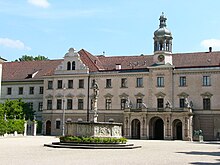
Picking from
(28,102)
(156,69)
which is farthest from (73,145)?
(28,102)

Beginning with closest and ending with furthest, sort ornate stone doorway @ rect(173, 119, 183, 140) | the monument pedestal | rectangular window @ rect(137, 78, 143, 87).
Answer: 1. the monument pedestal
2. ornate stone doorway @ rect(173, 119, 183, 140)
3. rectangular window @ rect(137, 78, 143, 87)

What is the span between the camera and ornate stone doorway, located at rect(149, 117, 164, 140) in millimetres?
57000

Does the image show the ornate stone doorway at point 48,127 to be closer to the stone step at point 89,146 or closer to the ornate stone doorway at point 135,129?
Answer: the ornate stone doorway at point 135,129

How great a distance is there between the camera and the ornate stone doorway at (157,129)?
57.0 m

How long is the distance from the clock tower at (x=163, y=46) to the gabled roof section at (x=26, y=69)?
1952 cm

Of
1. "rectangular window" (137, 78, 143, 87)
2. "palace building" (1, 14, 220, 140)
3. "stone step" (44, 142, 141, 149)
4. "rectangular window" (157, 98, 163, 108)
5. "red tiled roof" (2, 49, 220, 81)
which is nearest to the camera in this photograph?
"stone step" (44, 142, 141, 149)

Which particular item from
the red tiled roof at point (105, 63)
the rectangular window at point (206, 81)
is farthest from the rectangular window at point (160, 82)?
the rectangular window at point (206, 81)

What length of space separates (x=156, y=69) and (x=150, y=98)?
14.8 feet

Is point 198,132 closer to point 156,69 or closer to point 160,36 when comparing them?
point 156,69

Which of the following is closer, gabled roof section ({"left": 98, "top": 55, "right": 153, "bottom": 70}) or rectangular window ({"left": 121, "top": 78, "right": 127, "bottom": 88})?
rectangular window ({"left": 121, "top": 78, "right": 127, "bottom": 88})

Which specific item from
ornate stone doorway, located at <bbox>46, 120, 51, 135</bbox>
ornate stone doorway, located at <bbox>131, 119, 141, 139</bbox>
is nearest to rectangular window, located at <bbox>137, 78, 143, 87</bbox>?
ornate stone doorway, located at <bbox>131, 119, 141, 139</bbox>

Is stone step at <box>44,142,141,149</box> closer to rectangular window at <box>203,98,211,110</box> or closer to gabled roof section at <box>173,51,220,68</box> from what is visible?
rectangular window at <box>203,98,211,110</box>

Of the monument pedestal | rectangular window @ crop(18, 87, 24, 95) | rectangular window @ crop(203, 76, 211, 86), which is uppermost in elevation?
rectangular window @ crop(203, 76, 211, 86)

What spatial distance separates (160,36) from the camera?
59594mm
